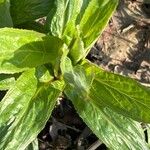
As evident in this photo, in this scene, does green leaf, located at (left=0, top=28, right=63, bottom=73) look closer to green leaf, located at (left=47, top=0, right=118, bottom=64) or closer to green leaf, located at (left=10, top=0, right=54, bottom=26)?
green leaf, located at (left=47, top=0, right=118, bottom=64)

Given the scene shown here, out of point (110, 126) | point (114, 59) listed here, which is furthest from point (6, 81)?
point (114, 59)

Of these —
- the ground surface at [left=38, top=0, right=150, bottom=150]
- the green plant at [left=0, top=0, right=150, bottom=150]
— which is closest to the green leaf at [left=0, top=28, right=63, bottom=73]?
the green plant at [left=0, top=0, right=150, bottom=150]

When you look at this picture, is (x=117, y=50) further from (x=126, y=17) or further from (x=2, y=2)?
(x=2, y=2)

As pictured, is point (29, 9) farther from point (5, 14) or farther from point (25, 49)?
point (25, 49)

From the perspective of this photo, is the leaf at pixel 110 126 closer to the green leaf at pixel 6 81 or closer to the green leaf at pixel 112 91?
the green leaf at pixel 112 91

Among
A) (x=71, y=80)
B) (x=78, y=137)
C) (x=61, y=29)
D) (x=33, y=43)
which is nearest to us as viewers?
(x=71, y=80)

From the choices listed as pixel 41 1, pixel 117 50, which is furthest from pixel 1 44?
pixel 117 50
